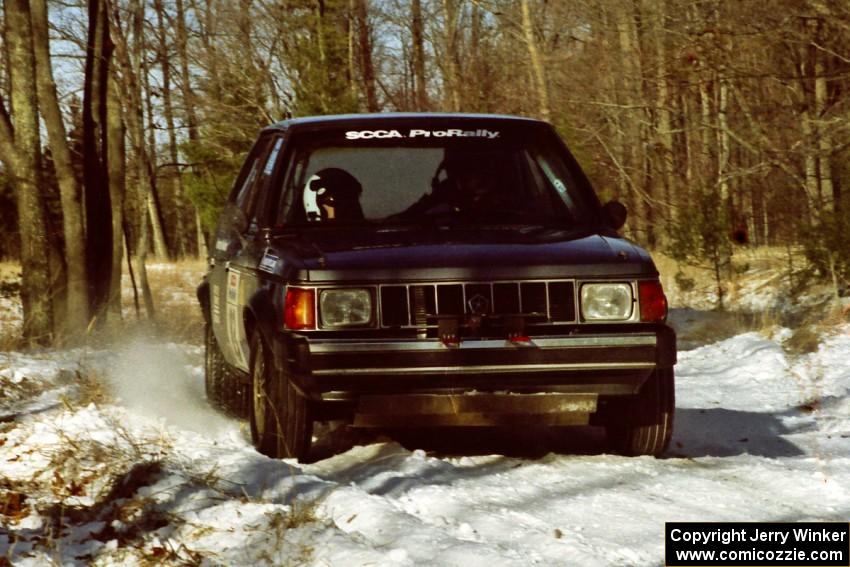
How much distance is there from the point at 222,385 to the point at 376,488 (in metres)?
3.05

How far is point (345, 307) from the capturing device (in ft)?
18.4

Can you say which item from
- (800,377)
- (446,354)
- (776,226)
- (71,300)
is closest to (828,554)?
(446,354)

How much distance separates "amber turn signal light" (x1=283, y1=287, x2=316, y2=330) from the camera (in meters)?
5.59

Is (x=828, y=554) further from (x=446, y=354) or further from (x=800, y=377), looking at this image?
(x=800, y=377)

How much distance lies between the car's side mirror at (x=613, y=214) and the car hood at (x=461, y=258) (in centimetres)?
69

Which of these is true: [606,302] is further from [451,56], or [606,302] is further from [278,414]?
[451,56]

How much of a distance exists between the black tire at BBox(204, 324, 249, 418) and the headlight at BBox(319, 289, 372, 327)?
221 centimetres

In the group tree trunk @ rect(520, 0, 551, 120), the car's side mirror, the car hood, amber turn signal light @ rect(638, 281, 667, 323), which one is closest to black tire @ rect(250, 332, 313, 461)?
the car hood

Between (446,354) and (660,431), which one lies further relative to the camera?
(660,431)

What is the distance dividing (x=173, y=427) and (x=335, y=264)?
1987mm

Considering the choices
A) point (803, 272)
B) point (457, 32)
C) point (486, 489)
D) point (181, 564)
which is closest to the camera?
point (181, 564)

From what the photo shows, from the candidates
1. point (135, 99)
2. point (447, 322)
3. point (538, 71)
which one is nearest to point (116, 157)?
point (135, 99)

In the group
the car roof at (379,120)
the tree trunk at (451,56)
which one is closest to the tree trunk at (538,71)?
the tree trunk at (451,56)

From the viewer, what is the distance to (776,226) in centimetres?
1938
